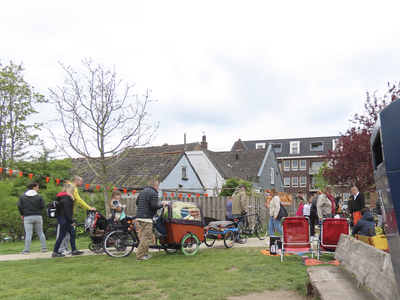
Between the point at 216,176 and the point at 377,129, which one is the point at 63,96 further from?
the point at 216,176

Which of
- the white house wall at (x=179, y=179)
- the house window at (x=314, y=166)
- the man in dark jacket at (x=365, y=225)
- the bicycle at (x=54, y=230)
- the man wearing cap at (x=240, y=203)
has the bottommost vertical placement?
the bicycle at (x=54, y=230)

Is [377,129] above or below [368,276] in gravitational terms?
above

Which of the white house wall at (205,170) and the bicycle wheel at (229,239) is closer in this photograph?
the bicycle wheel at (229,239)

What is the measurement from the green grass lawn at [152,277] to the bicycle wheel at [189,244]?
358mm

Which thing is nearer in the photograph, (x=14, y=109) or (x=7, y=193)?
(x=7, y=193)

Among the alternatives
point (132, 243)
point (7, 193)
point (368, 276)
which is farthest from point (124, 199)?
point (368, 276)

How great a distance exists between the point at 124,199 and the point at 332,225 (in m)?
12.2

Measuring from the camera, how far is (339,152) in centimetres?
2231

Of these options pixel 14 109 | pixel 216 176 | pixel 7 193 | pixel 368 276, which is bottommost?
pixel 368 276

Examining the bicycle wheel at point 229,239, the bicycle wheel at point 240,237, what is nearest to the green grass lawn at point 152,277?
the bicycle wheel at point 229,239

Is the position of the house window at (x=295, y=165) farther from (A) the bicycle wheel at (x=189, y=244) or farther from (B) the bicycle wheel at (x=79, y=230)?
(A) the bicycle wheel at (x=189, y=244)

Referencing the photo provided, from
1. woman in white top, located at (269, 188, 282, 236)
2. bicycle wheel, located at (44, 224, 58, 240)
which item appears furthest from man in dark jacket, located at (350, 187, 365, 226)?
bicycle wheel, located at (44, 224, 58, 240)

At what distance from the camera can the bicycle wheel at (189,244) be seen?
995 cm

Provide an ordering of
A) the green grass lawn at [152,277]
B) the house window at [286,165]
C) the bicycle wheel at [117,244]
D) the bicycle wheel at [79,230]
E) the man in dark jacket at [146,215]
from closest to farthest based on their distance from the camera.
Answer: the green grass lawn at [152,277] < the man in dark jacket at [146,215] < the bicycle wheel at [117,244] < the bicycle wheel at [79,230] < the house window at [286,165]
